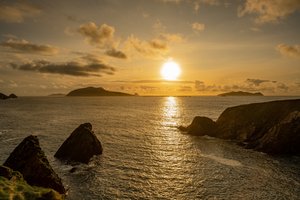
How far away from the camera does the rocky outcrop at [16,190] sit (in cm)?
2169

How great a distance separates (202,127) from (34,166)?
5661 cm

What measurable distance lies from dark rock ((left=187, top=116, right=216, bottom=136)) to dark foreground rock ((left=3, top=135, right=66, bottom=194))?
2072 inches

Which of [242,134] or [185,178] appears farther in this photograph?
[242,134]

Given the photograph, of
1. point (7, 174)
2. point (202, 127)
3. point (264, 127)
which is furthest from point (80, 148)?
point (264, 127)

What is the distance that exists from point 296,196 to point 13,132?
73.8 metres

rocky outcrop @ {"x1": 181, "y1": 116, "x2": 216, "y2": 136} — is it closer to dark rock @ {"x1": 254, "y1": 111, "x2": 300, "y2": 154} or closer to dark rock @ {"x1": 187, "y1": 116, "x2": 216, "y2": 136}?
dark rock @ {"x1": 187, "y1": 116, "x2": 216, "y2": 136}

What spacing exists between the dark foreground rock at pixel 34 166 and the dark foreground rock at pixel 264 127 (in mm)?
44908

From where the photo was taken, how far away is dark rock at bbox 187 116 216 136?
78.8 meters

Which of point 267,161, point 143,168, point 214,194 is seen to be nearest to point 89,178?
point 143,168

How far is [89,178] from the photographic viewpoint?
37.7m

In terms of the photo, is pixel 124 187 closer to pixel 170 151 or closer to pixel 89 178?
pixel 89 178

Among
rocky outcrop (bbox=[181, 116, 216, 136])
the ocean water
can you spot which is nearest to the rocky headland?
the ocean water

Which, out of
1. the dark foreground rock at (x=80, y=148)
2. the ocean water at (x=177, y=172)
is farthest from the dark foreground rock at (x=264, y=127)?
the dark foreground rock at (x=80, y=148)

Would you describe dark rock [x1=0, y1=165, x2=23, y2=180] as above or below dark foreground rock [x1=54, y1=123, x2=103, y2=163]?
above
